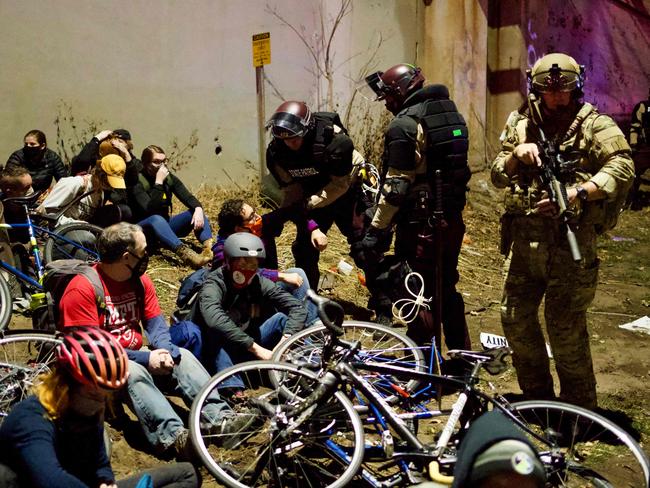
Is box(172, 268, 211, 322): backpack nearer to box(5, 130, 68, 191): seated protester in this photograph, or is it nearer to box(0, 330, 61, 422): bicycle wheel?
box(0, 330, 61, 422): bicycle wheel

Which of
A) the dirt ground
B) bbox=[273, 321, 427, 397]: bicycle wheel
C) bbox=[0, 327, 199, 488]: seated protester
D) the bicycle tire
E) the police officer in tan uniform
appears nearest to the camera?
bbox=[0, 327, 199, 488]: seated protester

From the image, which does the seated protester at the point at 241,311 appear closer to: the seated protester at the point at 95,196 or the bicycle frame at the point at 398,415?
the bicycle frame at the point at 398,415

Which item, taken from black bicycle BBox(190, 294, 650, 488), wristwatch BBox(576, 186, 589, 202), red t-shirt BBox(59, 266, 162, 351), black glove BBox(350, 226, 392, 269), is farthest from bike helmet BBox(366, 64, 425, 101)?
red t-shirt BBox(59, 266, 162, 351)

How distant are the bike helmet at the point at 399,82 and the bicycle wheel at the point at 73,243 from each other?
9.13 feet

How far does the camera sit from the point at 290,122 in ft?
19.8

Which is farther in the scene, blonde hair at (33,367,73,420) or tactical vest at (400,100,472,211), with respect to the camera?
tactical vest at (400,100,472,211)

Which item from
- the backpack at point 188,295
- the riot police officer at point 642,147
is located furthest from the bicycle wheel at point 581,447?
the riot police officer at point 642,147

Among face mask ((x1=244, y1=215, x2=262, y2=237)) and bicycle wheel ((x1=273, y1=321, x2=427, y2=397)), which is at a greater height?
face mask ((x1=244, y1=215, x2=262, y2=237))

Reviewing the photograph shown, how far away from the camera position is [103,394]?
9.75 ft

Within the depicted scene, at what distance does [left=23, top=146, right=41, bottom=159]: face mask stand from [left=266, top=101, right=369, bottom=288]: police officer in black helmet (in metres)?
2.56

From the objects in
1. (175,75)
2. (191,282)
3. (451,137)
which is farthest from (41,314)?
(175,75)

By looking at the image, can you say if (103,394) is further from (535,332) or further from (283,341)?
(535,332)

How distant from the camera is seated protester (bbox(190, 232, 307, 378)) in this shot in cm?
491

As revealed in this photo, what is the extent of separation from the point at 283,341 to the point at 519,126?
6.48 feet
